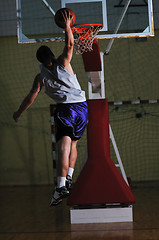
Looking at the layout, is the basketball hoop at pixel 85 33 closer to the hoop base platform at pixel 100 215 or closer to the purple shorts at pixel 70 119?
the purple shorts at pixel 70 119

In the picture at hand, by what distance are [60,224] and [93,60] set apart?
2137 millimetres

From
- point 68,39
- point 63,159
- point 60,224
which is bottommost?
point 60,224

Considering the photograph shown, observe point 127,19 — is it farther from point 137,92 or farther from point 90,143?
point 90,143

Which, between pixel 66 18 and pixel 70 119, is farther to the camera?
pixel 70 119

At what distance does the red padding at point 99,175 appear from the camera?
5148 millimetres

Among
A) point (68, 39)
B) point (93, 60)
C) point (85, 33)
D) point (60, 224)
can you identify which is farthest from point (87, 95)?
point (68, 39)

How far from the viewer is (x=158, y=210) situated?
18.6 ft

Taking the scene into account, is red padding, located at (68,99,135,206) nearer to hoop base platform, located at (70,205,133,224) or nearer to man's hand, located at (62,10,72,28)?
hoop base platform, located at (70,205,133,224)

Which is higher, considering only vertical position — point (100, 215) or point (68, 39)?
point (68, 39)

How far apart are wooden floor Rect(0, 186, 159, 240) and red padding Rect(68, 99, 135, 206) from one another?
329 millimetres

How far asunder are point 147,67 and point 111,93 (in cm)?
93

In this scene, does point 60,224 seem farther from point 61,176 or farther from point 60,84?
point 60,84

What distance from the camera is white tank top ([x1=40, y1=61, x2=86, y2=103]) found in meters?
4.04

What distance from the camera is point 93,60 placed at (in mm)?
4777
